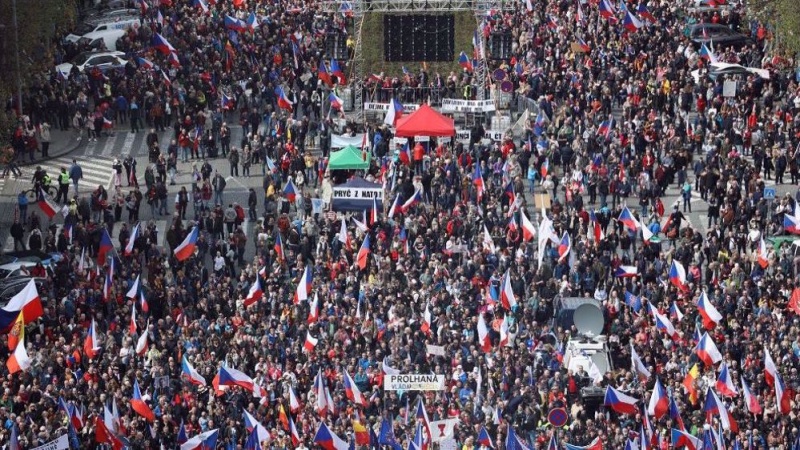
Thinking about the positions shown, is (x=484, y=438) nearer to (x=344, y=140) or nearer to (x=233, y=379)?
(x=233, y=379)

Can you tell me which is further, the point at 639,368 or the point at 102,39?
the point at 102,39

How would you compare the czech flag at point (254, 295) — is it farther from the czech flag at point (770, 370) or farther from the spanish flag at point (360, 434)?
the czech flag at point (770, 370)

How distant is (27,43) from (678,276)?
2780cm

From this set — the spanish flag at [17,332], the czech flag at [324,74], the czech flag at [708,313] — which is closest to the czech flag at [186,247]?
the spanish flag at [17,332]

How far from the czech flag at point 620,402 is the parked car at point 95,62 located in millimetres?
32536

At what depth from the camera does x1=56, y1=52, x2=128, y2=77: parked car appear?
90.4 metres

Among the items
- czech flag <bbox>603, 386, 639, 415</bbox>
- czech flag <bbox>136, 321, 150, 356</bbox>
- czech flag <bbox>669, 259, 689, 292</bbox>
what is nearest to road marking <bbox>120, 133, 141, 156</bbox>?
czech flag <bbox>136, 321, 150, 356</bbox>

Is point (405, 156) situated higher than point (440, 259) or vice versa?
point (405, 156)

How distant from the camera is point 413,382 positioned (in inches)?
2571

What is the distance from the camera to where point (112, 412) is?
209 feet

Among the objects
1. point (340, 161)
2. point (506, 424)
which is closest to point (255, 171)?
point (340, 161)

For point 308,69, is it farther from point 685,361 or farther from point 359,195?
point 685,361

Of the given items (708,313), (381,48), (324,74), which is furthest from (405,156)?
(708,313)

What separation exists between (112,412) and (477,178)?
60.8 feet
